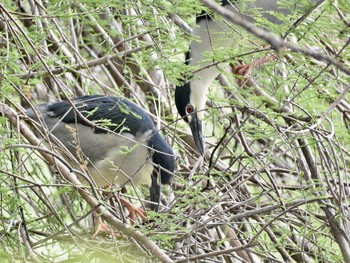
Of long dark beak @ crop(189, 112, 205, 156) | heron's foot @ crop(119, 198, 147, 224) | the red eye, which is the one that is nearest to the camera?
heron's foot @ crop(119, 198, 147, 224)

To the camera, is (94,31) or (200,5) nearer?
(200,5)

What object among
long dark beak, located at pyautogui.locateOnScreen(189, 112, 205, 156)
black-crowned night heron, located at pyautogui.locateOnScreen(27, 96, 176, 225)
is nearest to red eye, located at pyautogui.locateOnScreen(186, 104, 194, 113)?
long dark beak, located at pyautogui.locateOnScreen(189, 112, 205, 156)

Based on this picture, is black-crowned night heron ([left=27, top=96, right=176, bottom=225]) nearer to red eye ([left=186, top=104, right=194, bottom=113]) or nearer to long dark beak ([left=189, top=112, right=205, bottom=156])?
long dark beak ([left=189, top=112, right=205, bottom=156])

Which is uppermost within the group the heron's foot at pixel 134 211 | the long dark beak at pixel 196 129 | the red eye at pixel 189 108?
the red eye at pixel 189 108

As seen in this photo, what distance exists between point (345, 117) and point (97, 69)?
204 cm

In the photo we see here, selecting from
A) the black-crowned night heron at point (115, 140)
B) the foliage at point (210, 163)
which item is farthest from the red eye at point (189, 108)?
the foliage at point (210, 163)

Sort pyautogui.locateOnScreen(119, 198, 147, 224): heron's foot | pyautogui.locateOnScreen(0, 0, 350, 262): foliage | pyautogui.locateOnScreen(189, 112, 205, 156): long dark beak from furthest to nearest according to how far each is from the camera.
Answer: pyautogui.locateOnScreen(189, 112, 205, 156): long dark beak, pyautogui.locateOnScreen(119, 198, 147, 224): heron's foot, pyautogui.locateOnScreen(0, 0, 350, 262): foliage

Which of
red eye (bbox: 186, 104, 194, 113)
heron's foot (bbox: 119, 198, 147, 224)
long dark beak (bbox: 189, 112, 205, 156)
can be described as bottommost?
heron's foot (bbox: 119, 198, 147, 224)

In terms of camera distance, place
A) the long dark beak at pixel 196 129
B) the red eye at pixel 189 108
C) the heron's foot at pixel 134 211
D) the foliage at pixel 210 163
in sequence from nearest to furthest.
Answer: the foliage at pixel 210 163 < the heron's foot at pixel 134 211 < the long dark beak at pixel 196 129 < the red eye at pixel 189 108

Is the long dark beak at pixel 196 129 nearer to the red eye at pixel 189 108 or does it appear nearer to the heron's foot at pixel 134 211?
the red eye at pixel 189 108

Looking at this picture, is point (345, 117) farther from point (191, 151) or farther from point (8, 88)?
point (8, 88)

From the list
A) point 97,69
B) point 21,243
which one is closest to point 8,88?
point 21,243

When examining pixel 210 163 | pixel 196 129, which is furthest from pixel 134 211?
pixel 210 163

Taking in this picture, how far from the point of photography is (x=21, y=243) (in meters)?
2.72
